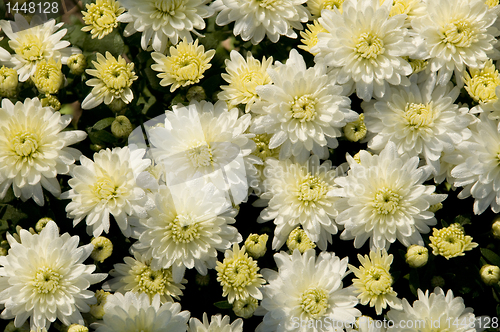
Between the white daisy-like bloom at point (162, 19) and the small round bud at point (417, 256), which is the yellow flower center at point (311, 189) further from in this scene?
the white daisy-like bloom at point (162, 19)

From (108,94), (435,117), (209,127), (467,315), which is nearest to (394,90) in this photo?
(435,117)

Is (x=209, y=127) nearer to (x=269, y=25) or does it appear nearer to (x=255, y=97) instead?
(x=255, y=97)

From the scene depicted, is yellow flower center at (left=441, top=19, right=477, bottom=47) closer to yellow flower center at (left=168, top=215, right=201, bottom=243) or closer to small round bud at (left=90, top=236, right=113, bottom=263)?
yellow flower center at (left=168, top=215, right=201, bottom=243)

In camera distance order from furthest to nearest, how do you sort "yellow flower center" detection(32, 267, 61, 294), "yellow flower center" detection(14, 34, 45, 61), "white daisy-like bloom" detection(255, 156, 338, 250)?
"yellow flower center" detection(14, 34, 45, 61)
"white daisy-like bloom" detection(255, 156, 338, 250)
"yellow flower center" detection(32, 267, 61, 294)

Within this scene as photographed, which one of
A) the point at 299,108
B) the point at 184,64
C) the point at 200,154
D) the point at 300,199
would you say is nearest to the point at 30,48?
the point at 184,64

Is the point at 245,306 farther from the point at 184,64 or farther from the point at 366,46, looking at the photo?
the point at 366,46

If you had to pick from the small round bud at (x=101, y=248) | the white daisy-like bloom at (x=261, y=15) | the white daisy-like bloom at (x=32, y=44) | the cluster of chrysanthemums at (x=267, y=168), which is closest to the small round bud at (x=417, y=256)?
the cluster of chrysanthemums at (x=267, y=168)

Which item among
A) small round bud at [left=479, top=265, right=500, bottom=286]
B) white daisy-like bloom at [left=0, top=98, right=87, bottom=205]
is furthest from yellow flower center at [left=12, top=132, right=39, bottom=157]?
small round bud at [left=479, top=265, right=500, bottom=286]
